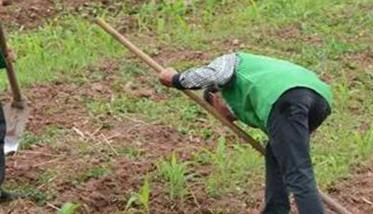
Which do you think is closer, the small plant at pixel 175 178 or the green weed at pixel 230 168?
the small plant at pixel 175 178

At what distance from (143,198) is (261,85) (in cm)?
105

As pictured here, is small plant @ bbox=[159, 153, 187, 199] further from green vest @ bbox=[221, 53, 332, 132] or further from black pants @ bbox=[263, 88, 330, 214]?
black pants @ bbox=[263, 88, 330, 214]

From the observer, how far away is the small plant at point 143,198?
4836 millimetres

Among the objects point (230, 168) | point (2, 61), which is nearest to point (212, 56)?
point (230, 168)

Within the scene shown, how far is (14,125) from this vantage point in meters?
5.55

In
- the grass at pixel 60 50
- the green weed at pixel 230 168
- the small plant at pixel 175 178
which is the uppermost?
the small plant at pixel 175 178

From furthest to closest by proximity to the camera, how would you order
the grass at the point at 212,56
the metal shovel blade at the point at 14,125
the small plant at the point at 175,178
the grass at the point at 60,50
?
1. the grass at the point at 60,50
2. the metal shovel blade at the point at 14,125
3. the grass at the point at 212,56
4. the small plant at the point at 175,178

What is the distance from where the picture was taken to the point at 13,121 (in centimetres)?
559

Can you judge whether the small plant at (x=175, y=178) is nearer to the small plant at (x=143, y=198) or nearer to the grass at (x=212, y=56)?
the grass at (x=212, y=56)

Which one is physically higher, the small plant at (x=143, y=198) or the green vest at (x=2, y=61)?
the green vest at (x=2, y=61)

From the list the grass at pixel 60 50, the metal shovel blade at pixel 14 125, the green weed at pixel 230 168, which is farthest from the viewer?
the grass at pixel 60 50

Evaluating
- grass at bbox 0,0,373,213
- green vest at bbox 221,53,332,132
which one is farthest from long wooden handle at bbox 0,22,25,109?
green vest at bbox 221,53,332,132

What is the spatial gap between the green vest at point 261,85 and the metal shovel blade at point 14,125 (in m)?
1.65

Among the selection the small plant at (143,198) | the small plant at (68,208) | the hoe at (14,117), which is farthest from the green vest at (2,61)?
the small plant at (143,198)
